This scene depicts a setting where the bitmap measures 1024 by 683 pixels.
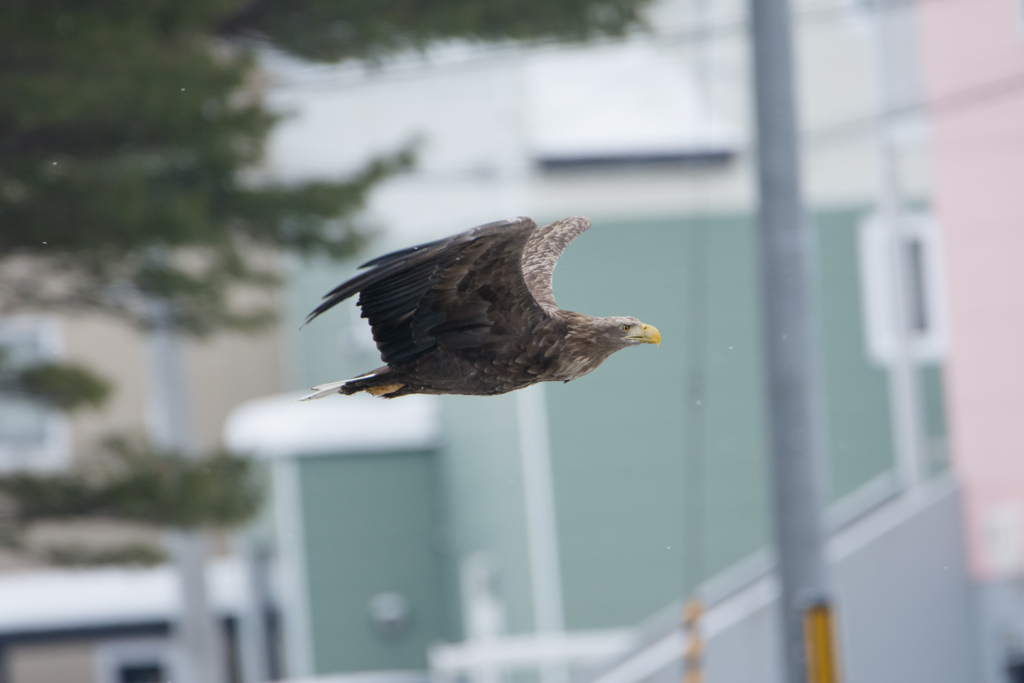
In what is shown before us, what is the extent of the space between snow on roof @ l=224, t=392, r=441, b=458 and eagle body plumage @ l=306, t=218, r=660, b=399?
932 centimetres

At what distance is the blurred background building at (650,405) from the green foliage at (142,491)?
62.4 inches

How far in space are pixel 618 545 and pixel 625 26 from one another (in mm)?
5761

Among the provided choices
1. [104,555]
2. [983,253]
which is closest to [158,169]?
[104,555]

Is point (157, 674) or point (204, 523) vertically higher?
point (204, 523)

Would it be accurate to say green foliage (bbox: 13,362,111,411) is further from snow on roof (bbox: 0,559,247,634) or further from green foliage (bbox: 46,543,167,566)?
snow on roof (bbox: 0,559,247,634)

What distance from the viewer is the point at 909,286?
980cm

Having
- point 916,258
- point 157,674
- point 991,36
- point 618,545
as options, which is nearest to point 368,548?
point 618,545

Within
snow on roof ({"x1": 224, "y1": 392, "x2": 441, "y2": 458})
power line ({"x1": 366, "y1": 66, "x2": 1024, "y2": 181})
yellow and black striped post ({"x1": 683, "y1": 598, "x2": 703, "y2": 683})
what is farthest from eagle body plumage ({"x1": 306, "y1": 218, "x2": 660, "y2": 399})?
snow on roof ({"x1": 224, "y1": 392, "x2": 441, "y2": 458})

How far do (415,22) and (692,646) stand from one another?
3675 mm

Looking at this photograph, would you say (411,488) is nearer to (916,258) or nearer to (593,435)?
(593,435)

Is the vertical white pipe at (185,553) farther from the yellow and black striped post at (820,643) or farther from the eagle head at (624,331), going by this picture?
the eagle head at (624,331)

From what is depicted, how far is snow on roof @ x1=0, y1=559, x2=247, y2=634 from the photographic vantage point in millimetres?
12523

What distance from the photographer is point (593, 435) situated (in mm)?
10508

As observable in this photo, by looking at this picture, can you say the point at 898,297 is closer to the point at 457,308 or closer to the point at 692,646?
the point at 692,646
